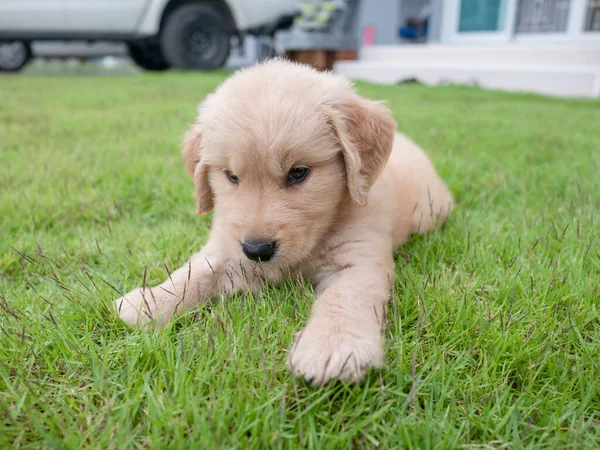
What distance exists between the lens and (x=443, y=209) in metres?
2.91

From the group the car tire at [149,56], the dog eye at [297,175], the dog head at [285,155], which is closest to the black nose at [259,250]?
the dog head at [285,155]

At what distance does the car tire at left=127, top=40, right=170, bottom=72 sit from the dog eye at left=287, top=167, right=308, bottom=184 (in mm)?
13414

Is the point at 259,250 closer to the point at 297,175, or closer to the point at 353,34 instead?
the point at 297,175

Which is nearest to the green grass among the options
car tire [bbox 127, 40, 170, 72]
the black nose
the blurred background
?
the black nose

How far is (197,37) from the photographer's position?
1316 centimetres

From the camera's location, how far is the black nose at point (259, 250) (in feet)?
5.84

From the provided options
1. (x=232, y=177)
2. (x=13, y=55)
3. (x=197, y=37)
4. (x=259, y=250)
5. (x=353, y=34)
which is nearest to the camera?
(x=259, y=250)

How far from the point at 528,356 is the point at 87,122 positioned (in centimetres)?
575

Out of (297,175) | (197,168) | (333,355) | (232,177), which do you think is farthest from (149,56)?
(333,355)

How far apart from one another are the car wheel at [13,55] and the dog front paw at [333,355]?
50.9 ft

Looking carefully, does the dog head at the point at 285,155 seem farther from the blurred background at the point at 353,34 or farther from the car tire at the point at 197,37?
the car tire at the point at 197,37

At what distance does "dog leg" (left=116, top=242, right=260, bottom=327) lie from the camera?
181cm

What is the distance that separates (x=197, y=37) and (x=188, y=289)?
41.0 ft

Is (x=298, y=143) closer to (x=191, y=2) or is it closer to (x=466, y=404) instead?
(x=466, y=404)
